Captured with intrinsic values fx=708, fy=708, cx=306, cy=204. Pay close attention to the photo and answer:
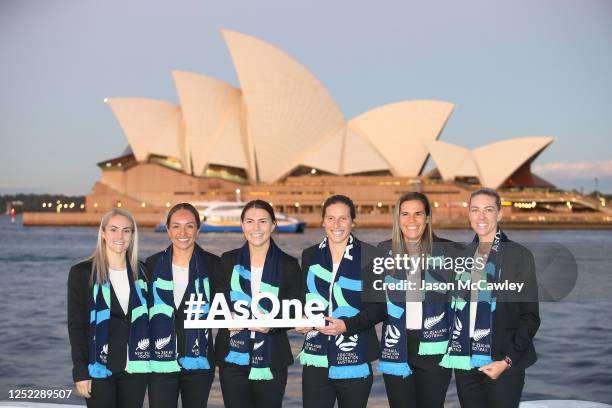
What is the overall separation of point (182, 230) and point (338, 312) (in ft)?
2.29

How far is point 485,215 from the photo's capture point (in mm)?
2615

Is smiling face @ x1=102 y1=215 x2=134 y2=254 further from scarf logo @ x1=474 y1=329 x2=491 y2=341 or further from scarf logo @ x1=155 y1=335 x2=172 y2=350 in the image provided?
scarf logo @ x1=474 y1=329 x2=491 y2=341

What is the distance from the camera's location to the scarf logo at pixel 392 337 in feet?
8.78

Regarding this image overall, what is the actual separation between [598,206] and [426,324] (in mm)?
44487

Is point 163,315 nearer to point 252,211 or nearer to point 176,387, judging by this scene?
point 176,387

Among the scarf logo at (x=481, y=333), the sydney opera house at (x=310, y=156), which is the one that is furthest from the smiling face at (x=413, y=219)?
the sydney opera house at (x=310, y=156)

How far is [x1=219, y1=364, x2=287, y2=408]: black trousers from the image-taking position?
9.17ft

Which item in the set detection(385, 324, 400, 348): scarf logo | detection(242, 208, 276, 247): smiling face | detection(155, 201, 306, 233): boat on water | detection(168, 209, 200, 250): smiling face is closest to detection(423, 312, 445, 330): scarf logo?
detection(385, 324, 400, 348): scarf logo

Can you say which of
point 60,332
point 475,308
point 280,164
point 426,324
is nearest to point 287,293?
point 426,324

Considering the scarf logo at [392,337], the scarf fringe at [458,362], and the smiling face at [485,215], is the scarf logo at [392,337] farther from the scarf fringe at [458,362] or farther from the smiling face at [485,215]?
the smiling face at [485,215]

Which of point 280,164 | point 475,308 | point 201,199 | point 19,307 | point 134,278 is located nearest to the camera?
point 475,308

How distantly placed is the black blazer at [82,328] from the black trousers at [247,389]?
412 millimetres

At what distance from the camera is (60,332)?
943 centimetres

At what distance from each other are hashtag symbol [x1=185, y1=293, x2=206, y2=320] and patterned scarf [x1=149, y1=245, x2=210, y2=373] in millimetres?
27
